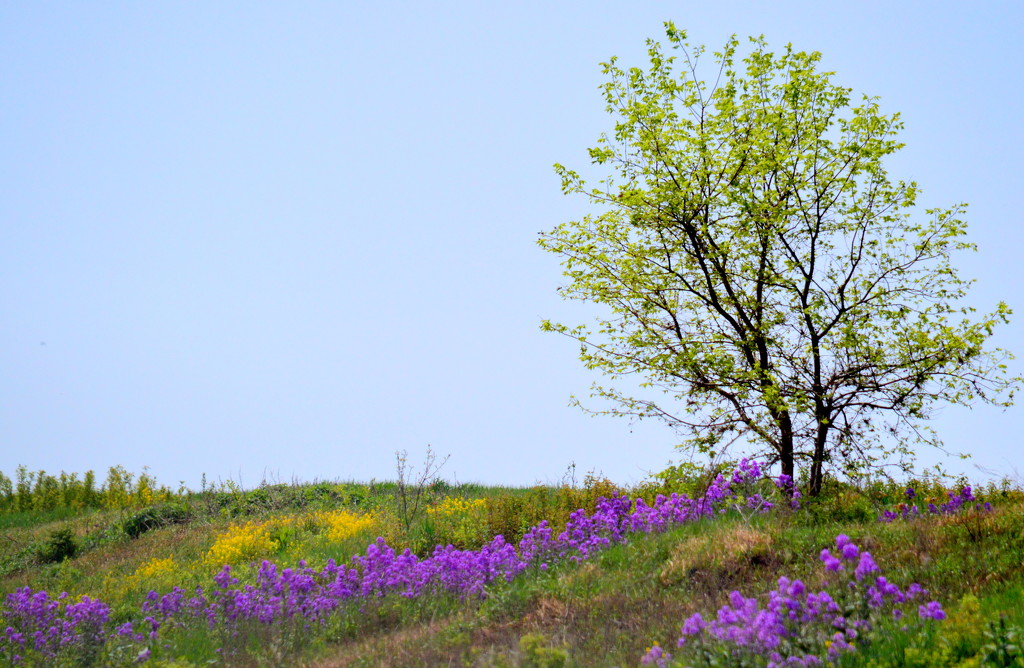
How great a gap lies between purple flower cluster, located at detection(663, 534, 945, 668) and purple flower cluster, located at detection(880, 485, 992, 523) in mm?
3542

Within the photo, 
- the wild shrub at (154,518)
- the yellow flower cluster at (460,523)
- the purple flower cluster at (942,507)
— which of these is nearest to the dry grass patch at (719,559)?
the purple flower cluster at (942,507)

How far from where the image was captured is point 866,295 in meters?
11.0

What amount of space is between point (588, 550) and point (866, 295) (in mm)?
5690

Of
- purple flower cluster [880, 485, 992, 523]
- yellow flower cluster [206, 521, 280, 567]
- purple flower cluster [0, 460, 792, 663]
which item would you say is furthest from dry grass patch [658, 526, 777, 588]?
yellow flower cluster [206, 521, 280, 567]

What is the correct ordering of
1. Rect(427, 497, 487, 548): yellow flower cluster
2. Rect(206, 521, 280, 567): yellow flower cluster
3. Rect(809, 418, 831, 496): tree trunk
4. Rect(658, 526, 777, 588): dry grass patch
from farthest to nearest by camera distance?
1. Rect(206, 521, 280, 567): yellow flower cluster
2. Rect(427, 497, 487, 548): yellow flower cluster
3. Rect(809, 418, 831, 496): tree trunk
4. Rect(658, 526, 777, 588): dry grass patch

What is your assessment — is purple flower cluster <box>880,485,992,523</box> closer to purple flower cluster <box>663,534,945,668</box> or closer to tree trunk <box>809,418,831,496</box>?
tree trunk <box>809,418,831,496</box>

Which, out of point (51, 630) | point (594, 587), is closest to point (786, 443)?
point (594, 587)

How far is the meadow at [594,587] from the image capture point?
17.6 ft

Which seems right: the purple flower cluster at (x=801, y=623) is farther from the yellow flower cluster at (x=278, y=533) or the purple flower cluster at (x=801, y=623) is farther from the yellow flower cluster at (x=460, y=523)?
the yellow flower cluster at (x=278, y=533)

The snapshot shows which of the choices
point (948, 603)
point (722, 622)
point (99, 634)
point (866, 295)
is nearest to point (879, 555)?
point (948, 603)

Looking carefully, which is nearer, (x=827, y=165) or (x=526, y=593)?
(x=526, y=593)

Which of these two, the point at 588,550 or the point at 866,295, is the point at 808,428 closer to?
the point at 866,295

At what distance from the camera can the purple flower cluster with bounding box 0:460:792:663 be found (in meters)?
8.32

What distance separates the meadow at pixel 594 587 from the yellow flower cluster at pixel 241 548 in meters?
0.04
